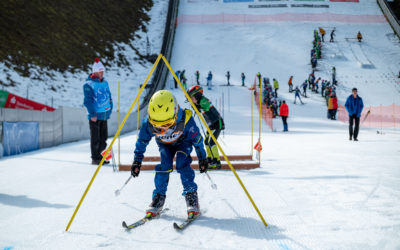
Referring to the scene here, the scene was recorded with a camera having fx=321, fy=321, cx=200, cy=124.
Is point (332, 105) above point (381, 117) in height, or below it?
above

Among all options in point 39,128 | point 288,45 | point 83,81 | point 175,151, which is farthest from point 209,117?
point 288,45

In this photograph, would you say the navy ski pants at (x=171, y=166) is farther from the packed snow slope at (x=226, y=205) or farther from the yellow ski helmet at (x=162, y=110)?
the yellow ski helmet at (x=162, y=110)

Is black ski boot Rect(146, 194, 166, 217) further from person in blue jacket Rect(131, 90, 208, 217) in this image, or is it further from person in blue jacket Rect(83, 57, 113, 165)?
person in blue jacket Rect(83, 57, 113, 165)

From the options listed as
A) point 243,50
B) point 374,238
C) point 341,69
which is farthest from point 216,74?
point 374,238

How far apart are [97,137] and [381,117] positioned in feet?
55.8

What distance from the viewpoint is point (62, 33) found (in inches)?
1109

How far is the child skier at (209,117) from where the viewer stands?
5.57 m

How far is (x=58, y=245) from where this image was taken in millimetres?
2547

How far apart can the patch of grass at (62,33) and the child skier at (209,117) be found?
61.8ft

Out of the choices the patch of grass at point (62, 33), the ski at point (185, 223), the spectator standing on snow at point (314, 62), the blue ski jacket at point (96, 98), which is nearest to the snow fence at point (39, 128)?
the blue ski jacket at point (96, 98)

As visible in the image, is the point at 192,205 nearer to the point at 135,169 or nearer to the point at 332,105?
the point at 135,169

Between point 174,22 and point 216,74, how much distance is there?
12820 millimetres

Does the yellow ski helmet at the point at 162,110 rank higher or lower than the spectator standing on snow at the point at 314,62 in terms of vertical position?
lower

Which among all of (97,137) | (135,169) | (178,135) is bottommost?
(135,169)
